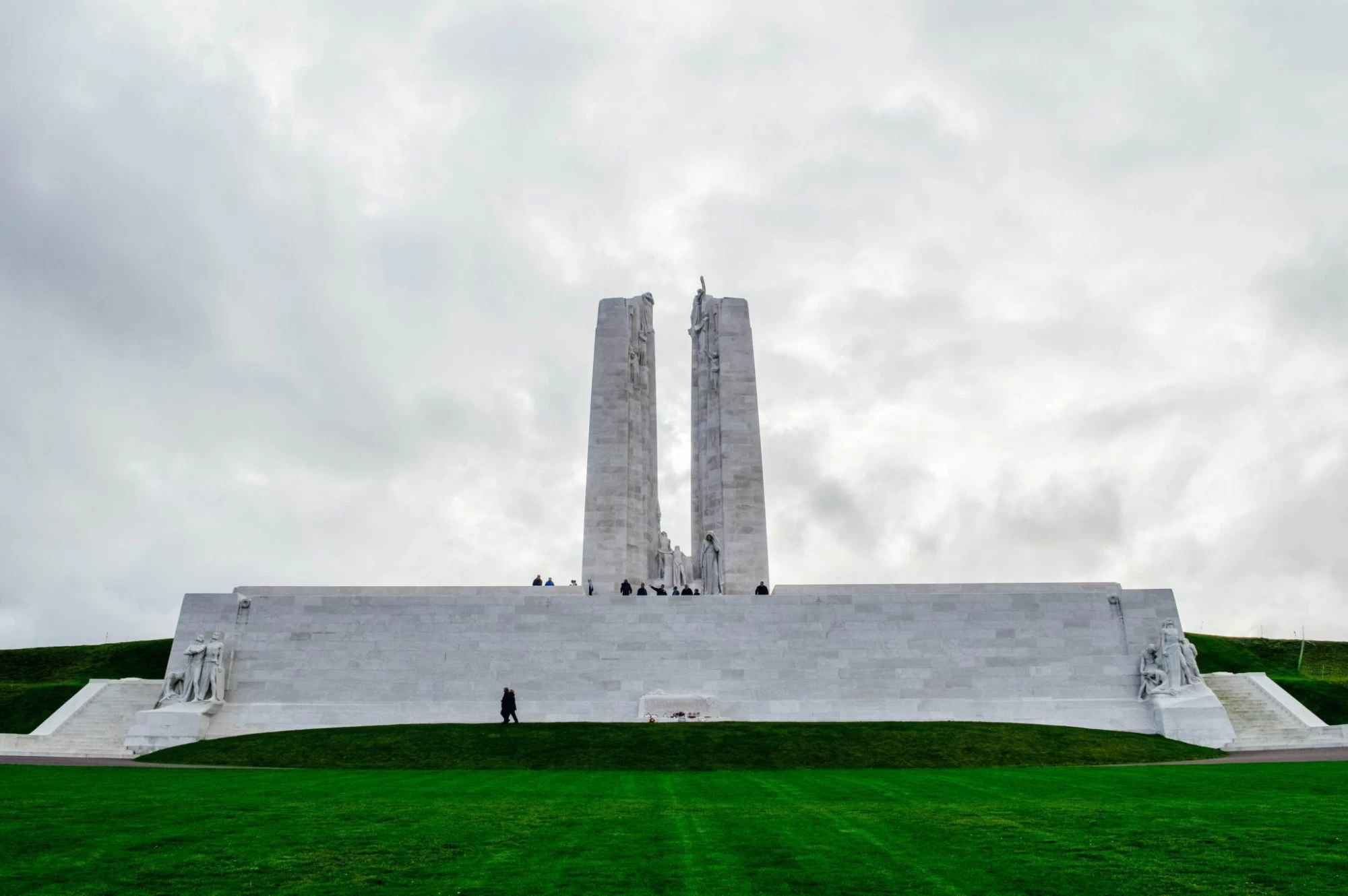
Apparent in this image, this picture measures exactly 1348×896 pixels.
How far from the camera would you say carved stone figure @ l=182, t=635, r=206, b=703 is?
80.8 ft

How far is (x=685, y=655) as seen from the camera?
25.4 meters

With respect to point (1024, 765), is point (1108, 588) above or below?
above

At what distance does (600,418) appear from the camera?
1474 inches

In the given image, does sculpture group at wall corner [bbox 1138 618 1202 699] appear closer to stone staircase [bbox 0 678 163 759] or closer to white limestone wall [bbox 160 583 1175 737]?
white limestone wall [bbox 160 583 1175 737]

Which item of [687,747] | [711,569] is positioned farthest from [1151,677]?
[711,569]

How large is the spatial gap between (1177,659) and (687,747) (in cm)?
1378

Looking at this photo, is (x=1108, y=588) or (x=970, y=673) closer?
(x=970, y=673)

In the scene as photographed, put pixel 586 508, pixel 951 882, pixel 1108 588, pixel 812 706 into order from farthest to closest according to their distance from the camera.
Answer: pixel 586 508 → pixel 1108 588 → pixel 812 706 → pixel 951 882

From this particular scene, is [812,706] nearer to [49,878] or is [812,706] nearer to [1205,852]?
[1205,852]

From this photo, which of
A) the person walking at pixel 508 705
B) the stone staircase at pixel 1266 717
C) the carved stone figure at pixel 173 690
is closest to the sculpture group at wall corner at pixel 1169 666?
the stone staircase at pixel 1266 717

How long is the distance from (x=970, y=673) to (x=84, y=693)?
23809 mm

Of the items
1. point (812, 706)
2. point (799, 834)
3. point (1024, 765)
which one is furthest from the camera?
point (812, 706)

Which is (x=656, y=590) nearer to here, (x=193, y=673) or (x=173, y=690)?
(x=193, y=673)

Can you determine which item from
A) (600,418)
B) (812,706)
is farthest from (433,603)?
(600,418)
